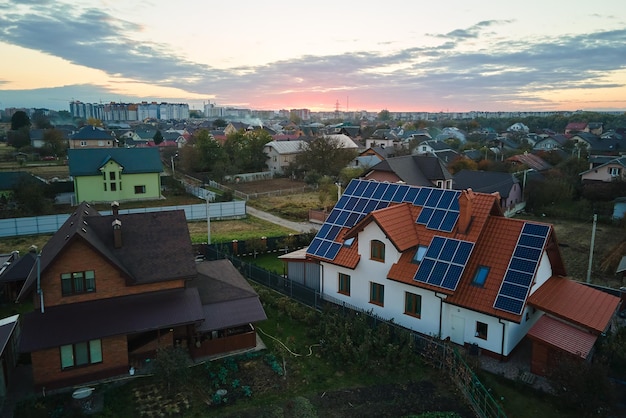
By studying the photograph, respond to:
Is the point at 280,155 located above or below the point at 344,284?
above

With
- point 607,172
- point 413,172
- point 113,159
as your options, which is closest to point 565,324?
point 413,172

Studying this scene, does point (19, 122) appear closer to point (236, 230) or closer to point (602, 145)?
point (236, 230)

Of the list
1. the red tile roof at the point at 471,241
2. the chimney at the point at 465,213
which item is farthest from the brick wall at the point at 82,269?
the chimney at the point at 465,213

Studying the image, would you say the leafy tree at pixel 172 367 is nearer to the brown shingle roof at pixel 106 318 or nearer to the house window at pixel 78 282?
the brown shingle roof at pixel 106 318

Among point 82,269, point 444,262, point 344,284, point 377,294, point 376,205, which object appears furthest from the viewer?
point 376,205

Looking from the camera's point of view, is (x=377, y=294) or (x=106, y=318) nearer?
(x=106, y=318)

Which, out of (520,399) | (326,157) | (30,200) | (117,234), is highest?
(326,157)
